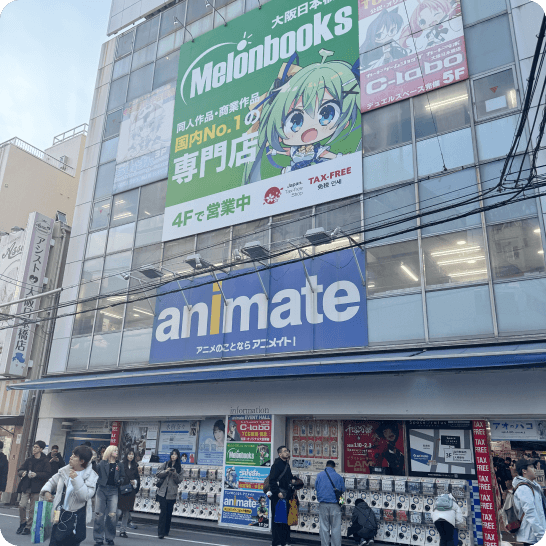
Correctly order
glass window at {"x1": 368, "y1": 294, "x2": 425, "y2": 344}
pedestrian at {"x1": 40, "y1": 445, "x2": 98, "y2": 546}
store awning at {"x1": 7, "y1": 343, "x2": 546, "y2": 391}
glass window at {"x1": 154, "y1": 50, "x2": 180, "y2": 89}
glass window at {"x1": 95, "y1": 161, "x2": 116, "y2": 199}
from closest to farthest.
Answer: pedestrian at {"x1": 40, "y1": 445, "x2": 98, "y2": 546} → store awning at {"x1": 7, "y1": 343, "x2": 546, "y2": 391} → glass window at {"x1": 368, "y1": 294, "x2": 425, "y2": 344} → glass window at {"x1": 154, "y1": 50, "x2": 180, "y2": 89} → glass window at {"x1": 95, "y1": 161, "x2": 116, "y2": 199}

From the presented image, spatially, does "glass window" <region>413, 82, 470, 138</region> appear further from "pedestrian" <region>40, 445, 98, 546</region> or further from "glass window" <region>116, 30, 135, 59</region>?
"glass window" <region>116, 30, 135, 59</region>

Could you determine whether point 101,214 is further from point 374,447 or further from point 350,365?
point 374,447

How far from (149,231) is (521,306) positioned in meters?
11.8

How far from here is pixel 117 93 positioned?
2061 cm

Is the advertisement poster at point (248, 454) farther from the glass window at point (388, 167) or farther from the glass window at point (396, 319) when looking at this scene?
the glass window at point (388, 167)

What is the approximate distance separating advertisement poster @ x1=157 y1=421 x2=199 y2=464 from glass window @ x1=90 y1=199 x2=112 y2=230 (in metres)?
7.84

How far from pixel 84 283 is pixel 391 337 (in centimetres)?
1173

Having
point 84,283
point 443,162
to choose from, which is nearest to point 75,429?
point 84,283

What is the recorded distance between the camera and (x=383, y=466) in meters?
11.9

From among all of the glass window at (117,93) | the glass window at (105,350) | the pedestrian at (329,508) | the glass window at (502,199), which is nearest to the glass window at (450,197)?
the glass window at (502,199)

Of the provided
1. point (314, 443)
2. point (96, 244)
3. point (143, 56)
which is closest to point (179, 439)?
point (314, 443)

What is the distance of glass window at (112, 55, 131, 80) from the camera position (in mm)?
20669

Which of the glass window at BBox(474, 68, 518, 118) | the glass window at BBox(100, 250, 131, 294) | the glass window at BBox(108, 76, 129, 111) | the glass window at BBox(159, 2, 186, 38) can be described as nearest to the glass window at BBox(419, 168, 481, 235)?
the glass window at BBox(474, 68, 518, 118)

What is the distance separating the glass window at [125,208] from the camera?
58.9 feet
